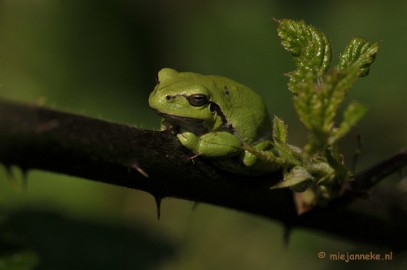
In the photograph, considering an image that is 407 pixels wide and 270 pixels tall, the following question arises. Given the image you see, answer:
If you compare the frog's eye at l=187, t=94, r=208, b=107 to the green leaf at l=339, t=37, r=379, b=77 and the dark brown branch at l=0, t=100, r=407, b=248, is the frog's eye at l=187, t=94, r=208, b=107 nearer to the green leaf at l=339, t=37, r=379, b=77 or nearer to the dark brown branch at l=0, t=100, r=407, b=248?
the dark brown branch at l=0, t=100, r=407, b=248

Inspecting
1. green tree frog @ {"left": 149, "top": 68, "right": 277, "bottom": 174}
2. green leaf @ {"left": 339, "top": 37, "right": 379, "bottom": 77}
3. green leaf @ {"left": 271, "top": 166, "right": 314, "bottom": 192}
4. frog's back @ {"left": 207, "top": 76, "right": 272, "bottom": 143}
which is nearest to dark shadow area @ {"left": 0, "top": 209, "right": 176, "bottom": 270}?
green tree frog @ {"left": 149, "top": 68, "right": 277, "bottom": 174}

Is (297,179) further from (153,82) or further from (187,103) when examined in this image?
(153,82)

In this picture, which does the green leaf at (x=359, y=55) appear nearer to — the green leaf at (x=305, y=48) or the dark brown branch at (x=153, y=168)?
the green leaf at (x=305, y=48)

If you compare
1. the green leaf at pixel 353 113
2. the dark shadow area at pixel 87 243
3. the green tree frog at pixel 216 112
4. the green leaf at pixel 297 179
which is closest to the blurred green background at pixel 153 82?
the dark shadow area at pixel 87 243

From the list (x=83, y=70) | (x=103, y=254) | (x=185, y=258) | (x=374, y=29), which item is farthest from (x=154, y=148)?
(x=374, y=29)

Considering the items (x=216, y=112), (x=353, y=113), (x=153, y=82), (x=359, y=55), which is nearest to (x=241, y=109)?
(x=216, y=112)

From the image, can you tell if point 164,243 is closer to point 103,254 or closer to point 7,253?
point 103,254

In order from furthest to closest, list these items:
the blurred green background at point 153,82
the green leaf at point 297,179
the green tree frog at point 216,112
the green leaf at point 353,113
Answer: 1. the blurred green background at point 153,82
2. the green tree frog at point 216,112
3. the green leaf at point 297,179
4. the green leaf at point 353,113
